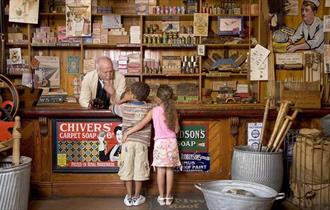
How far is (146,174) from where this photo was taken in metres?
3.69

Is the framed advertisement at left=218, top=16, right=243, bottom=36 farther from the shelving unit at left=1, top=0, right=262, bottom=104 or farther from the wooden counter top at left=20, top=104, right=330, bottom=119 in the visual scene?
the wooden counter top at left=20, top=104, right=330, bottom=119

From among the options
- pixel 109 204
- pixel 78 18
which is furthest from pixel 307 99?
pixel 78 18

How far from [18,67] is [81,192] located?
120 inches

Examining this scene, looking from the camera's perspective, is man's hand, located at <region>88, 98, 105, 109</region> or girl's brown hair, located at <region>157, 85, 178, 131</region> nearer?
girl's brown hair, located at <region>157, 85, 178, 131</region>

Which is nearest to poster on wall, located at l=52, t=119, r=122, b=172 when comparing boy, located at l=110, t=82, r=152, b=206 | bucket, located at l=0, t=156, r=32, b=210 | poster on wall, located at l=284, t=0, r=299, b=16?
boy, located at l=110, t=82, r=152, b=206

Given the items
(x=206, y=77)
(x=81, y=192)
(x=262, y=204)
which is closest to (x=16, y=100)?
(x=81, y=192)

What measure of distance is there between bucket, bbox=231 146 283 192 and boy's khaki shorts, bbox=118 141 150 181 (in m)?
0.84

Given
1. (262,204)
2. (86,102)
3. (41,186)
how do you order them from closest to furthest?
(262,204) → (41,186) → (86,102)

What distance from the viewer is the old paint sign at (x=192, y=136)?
3.93 m

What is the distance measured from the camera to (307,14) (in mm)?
6012

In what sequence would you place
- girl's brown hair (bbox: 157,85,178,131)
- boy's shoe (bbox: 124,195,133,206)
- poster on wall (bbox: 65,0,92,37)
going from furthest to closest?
poster on wall (bbox: 65,0,92,37) → boy's shoe (bbox: 124,195,133,206) → girl's brown hair (bbox: 157,85,178,131)

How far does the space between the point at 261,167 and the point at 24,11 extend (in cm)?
437

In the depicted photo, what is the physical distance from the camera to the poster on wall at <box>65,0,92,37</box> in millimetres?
6090

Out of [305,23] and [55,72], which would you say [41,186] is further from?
[305,23]
